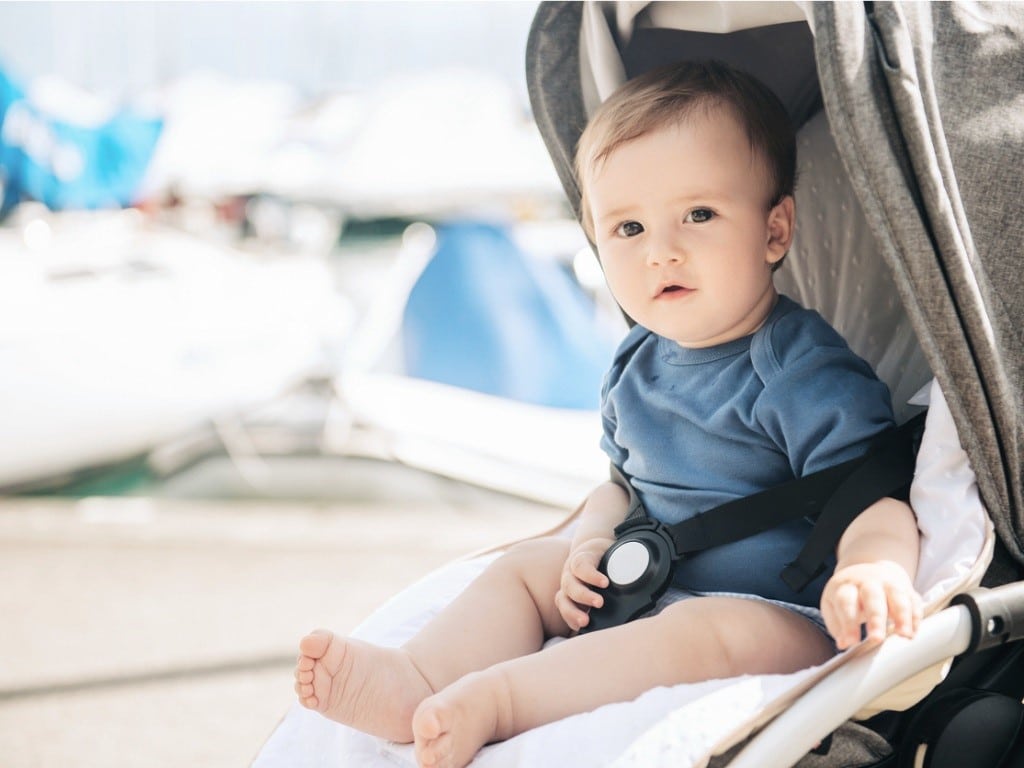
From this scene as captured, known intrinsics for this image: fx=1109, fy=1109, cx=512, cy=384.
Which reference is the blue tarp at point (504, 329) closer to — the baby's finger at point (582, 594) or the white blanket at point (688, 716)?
the baby's finger at point (582, 594)

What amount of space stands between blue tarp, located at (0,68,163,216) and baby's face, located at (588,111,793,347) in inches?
255

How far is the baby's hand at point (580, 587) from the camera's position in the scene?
1.27 meters

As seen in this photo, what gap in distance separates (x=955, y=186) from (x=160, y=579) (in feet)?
9.83

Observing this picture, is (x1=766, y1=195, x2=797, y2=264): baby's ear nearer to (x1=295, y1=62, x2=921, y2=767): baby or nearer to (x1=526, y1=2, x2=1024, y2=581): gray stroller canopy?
(x1=295, y1=62, x2=921, y2=767): baby

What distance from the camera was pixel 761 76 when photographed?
156 centimetres

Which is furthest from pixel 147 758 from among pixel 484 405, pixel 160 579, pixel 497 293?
pixel 497 293

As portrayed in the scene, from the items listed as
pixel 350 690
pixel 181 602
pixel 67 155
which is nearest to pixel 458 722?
pixel 350 690

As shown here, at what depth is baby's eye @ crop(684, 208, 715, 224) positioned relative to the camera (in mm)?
1275

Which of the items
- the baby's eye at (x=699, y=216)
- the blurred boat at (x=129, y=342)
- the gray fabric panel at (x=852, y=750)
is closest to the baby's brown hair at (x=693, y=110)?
the baby's eye at (x=699, y=216)

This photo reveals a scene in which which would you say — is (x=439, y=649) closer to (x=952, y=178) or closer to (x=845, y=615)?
(x=845, y=615)

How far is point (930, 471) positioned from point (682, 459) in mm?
300

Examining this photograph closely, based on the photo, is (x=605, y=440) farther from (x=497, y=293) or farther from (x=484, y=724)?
(x=497, y=293)

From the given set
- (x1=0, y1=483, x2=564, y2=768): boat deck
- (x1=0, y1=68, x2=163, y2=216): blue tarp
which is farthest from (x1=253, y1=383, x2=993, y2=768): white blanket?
(x1=0, y1=68, x2=163, y2=216): blue tarp

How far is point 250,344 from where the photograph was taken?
220 inches
